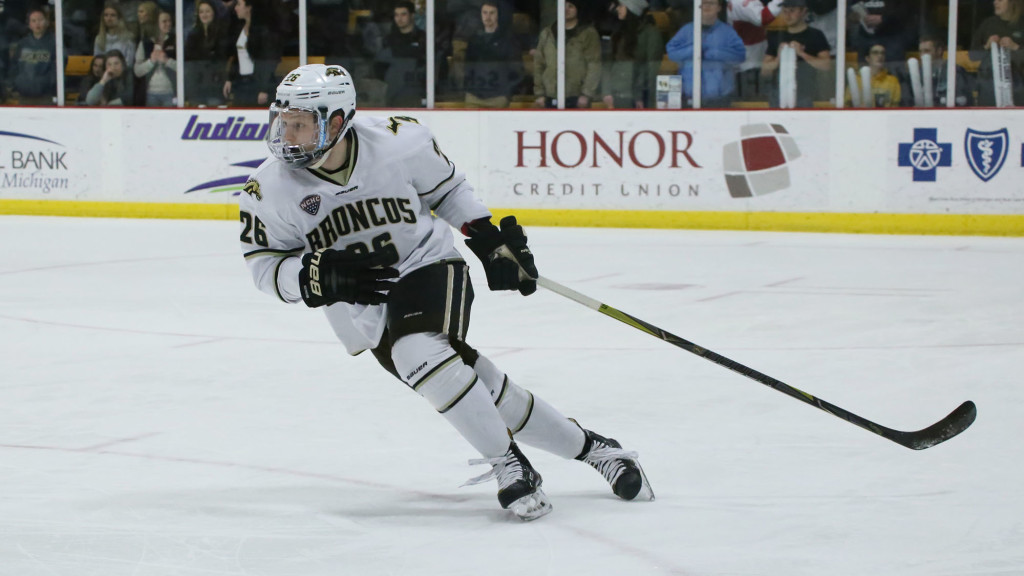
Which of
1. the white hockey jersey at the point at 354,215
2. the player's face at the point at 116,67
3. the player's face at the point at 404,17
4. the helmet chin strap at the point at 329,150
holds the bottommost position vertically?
the white hockey jersey at the point at 354,215

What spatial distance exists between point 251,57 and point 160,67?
0.76 m

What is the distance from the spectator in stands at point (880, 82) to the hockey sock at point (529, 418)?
292 inches

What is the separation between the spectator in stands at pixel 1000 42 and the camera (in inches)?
375

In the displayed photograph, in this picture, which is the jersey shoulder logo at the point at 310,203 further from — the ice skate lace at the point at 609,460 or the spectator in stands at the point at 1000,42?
the spectator in stands at the point at 1000,42

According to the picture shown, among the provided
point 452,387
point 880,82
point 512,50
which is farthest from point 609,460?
point 512,50

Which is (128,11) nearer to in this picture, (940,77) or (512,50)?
(512,50)

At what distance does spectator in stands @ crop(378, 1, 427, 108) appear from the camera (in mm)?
10828

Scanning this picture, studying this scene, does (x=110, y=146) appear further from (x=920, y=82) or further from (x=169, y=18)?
(x=920, y=82)

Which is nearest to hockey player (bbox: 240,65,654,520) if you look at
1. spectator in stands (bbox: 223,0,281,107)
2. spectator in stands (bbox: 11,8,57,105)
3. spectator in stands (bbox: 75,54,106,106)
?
spectator in stands (bbox: 223,0,281,107)

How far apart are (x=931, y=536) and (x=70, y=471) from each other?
5.99 ft

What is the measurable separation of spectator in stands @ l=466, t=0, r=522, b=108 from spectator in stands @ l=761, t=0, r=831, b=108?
6.23ft

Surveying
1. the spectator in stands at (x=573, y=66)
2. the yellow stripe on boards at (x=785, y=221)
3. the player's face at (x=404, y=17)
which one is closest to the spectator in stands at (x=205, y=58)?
the yellow stripe on boards at (x=785, y=221)

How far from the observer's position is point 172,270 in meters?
7.39

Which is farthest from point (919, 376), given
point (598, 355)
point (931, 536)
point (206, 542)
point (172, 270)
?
point (172, 270)
